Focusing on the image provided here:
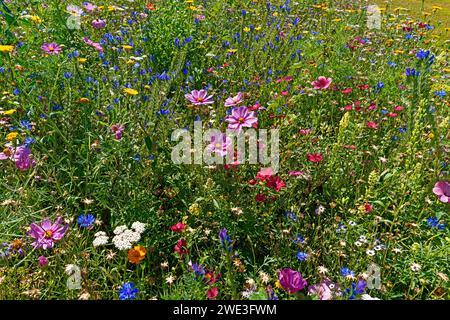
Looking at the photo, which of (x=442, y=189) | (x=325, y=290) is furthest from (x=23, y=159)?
(x=442, y=189)

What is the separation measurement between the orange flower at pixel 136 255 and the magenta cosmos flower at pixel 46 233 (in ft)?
1.07

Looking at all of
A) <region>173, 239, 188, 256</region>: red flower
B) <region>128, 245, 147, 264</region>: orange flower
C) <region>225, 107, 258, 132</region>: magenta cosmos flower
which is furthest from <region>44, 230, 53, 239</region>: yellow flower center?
<region>225, 107, 258, 132</region>: magenta cosmos flower

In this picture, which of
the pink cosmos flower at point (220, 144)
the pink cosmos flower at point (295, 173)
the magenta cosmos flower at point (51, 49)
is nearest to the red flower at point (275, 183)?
the pink cosmos flower at point (295, 173)

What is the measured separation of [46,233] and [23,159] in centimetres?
50

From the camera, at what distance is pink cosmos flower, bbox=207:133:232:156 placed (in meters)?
1.82

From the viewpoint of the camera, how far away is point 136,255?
1.53 metres

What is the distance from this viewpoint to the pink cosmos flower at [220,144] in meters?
1.82

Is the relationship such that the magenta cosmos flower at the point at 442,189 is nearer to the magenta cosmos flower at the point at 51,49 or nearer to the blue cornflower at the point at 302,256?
the blue cornflower at the point at 302,256

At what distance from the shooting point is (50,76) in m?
A: 2.44

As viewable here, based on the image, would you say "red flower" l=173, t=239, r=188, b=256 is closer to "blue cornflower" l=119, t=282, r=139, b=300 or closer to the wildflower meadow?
the wildflower meadow
